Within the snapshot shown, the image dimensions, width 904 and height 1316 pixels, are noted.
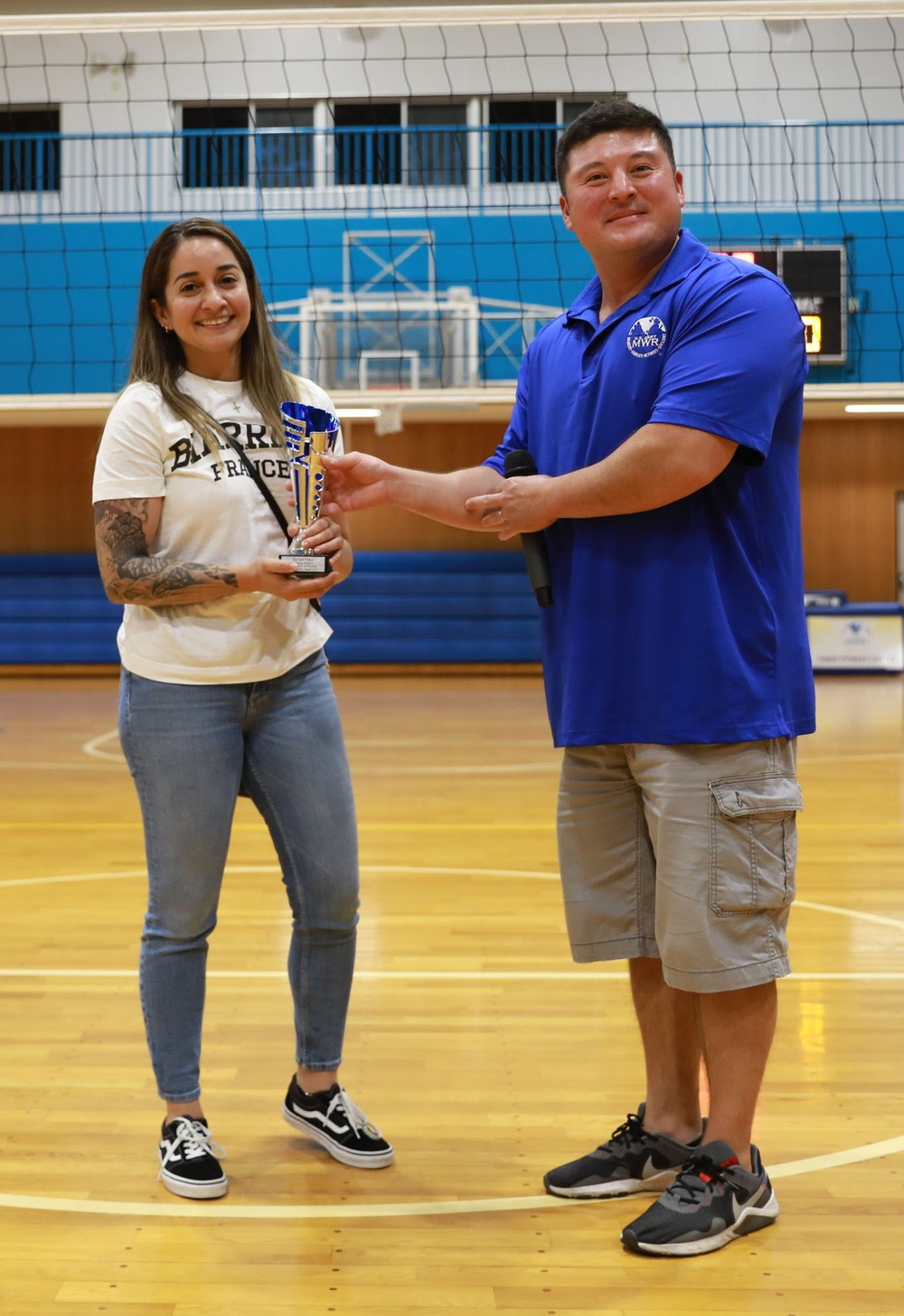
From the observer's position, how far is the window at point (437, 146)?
13.2 m

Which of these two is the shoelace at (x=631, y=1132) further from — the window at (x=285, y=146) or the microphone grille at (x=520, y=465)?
the window at (x=285, y=146)

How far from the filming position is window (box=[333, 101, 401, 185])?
1327cm

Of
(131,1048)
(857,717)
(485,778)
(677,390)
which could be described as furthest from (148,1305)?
(857,717)

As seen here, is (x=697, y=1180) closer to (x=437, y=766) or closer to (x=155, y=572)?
(x=155, y=572)

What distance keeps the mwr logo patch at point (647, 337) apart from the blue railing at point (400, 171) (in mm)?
11575

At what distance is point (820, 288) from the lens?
38.8ft

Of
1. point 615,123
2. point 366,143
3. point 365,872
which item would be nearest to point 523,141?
point 366,143

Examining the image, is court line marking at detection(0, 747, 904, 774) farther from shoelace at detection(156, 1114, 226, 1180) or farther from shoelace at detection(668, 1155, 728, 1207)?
shoelace at detection(668, 1155, 728, 1207)

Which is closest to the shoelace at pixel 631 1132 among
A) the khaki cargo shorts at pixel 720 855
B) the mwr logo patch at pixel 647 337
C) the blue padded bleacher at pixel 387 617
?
the khaki cargo shorts at pixel 720 855

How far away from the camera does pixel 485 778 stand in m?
6.85

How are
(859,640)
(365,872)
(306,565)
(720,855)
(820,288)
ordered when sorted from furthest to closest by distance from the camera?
(859,640)
(820,288)
(365,872)
(306,565)
(720,855)

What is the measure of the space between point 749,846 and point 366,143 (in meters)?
12.7

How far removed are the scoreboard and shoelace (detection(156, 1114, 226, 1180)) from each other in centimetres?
969

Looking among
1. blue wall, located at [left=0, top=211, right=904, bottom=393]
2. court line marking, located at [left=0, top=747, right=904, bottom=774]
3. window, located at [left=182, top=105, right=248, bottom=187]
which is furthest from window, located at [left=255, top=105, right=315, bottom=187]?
court line marking, located at [left=0, top=747, right=904, bottom=774]
